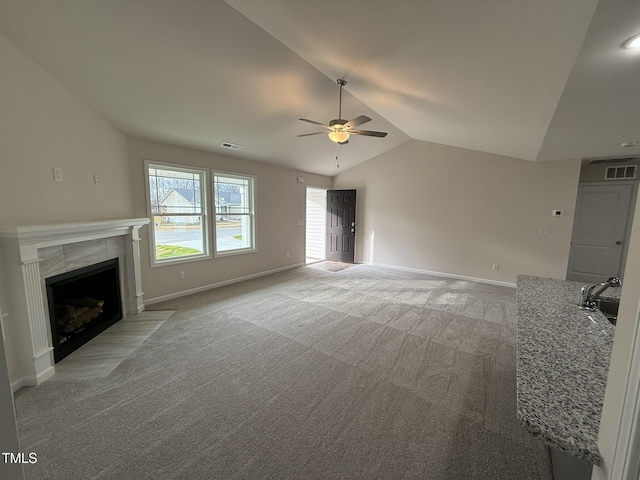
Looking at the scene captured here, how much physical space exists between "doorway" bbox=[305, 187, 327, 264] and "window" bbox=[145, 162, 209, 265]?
3336 mm

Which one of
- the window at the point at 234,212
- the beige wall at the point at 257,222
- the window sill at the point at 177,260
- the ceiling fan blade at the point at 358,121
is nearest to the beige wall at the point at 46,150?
the beige wall at the point at 257,222

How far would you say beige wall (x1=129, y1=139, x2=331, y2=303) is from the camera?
373 centimetres

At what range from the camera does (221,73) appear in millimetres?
2682

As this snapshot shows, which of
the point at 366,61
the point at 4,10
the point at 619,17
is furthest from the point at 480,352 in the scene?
the point at 4,10

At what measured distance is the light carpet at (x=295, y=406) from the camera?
59.8 inches

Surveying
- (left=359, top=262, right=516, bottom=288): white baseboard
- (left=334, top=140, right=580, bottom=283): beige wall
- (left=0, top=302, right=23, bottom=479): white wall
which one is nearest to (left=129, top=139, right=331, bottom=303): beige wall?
(left=334, top=140, right=580, bottom=283): beige wall

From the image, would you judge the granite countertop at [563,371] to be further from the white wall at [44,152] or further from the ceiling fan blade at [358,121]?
the white wall at [44,152]

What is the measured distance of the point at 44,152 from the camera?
2348 millimetres

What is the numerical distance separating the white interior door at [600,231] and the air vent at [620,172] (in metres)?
0.14

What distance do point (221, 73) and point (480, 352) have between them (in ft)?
12.7

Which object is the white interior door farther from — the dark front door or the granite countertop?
the granite countertop

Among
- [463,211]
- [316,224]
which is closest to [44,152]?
[316,224]

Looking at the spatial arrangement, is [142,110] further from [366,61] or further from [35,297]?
[366,61]

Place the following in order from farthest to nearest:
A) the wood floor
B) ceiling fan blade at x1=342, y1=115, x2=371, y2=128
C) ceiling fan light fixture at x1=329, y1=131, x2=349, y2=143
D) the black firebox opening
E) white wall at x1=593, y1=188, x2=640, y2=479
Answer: ceiling fan light fixture at x1=329, y1=131, x2=349, y2=143 → ceiling fan blade at x1=342, y1=115, x2=371, y2=128 → the black firebox opening → the wood floor → white wall at x1=593, y1=188, x2=640, y2=479
